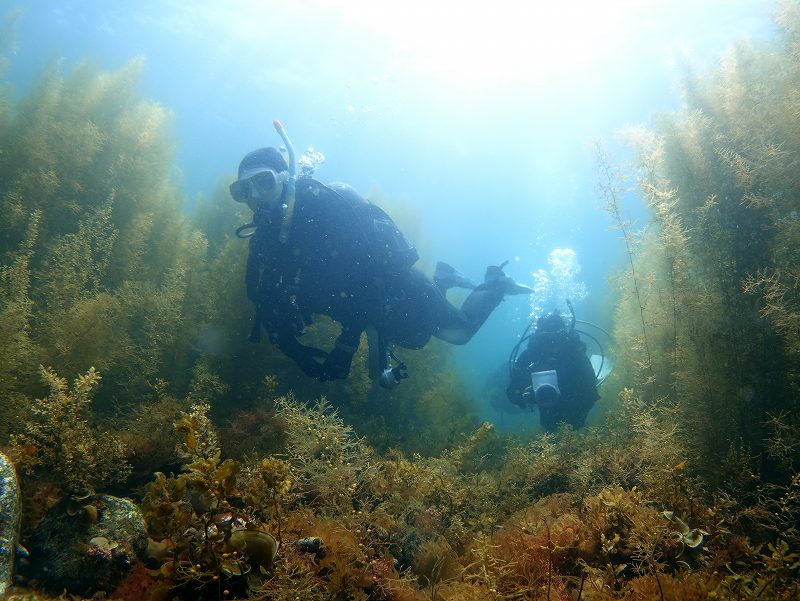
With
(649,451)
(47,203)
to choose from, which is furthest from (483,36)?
(649,451)

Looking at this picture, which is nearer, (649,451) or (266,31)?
(649,451)

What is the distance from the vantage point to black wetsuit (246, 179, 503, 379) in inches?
236

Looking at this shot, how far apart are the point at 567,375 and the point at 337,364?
212 inches

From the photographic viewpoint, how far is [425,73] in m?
24.5

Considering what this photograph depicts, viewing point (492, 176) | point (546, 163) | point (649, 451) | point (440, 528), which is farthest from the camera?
point (492, 176)

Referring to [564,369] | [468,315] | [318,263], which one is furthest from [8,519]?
[564,369]

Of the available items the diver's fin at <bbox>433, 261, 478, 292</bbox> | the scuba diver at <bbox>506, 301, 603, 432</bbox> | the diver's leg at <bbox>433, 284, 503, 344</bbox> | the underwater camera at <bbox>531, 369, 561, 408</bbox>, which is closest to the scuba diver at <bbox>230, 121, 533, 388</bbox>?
the diver's leg at <bbox>433, 284, 503, 344</bbox>

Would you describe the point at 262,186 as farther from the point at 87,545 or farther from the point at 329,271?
the point at 87,545

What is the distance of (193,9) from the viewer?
68.4 ft

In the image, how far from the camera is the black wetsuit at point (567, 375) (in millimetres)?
8570

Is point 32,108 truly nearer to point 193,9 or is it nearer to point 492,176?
point 193,9

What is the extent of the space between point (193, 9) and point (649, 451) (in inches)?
1071

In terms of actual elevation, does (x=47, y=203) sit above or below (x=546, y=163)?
below

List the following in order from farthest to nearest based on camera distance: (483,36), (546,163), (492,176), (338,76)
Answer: (492,176) < (546,163) < (338,76) < (483,36)
